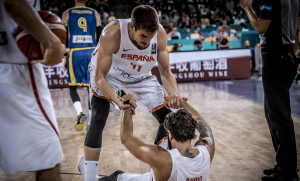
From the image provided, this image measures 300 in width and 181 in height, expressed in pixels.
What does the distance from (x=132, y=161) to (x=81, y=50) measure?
2.56 m

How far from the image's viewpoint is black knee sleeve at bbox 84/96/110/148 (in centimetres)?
299

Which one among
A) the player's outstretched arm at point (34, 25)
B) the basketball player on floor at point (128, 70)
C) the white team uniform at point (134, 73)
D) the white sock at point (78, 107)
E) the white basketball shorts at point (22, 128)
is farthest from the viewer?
the white sock at point (78, 107)

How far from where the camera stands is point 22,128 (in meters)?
1.79

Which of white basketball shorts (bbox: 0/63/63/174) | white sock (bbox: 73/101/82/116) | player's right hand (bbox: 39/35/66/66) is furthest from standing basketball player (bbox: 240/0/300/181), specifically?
white sock (bbox: 73/101/82/116)

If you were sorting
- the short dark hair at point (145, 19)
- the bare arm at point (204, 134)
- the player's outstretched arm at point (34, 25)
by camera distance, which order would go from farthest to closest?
the short dark hair at point (145, 19)
the bare arm at point (204, 134)
the player's outstretched arm at point (34, 25)

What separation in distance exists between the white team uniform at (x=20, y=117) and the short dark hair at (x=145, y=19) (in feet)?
3.70

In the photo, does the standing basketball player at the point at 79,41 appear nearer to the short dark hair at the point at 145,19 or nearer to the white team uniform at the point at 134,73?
the white team uniform at the point at 134,73

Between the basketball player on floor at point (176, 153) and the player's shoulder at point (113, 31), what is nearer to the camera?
the basketball player on floor at point (176, 153)

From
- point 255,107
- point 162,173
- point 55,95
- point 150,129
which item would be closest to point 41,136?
point 162,173

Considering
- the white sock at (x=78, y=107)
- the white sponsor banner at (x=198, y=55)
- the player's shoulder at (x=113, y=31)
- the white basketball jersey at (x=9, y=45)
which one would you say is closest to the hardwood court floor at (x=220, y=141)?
the white sock at (x=78, y=107)

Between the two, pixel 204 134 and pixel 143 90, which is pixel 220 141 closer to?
pixel 143 90

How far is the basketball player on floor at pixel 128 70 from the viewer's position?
9.25 feet

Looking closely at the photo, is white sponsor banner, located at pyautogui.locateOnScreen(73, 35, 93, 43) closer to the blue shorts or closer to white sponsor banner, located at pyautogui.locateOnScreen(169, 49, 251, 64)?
the blue shorts

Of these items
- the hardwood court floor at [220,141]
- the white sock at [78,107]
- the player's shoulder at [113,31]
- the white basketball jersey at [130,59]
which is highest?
the player's shoulder at [113,31]
